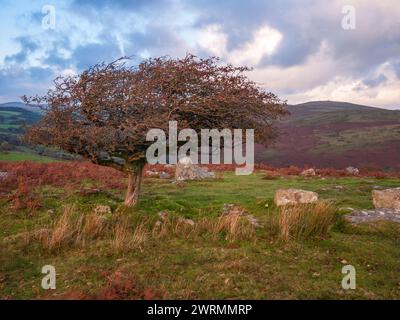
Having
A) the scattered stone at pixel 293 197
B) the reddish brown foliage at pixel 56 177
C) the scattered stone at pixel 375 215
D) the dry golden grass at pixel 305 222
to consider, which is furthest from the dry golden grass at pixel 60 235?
the reddish brown foliage at pixel 56 177

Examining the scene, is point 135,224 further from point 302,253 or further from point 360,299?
point 360,299

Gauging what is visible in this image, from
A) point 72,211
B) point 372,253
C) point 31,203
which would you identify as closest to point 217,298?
point 372,253

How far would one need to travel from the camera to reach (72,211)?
10.7 m

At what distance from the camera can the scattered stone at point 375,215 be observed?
1072cm

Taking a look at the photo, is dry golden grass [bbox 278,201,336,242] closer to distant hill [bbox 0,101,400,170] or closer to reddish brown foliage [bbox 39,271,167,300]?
reddish brown foliage [bbox 39,271,167,300]

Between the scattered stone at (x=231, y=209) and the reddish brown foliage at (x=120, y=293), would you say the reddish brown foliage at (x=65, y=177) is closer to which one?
the scattered stone at (x=231, y=209)

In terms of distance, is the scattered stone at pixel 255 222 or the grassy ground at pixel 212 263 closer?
the grassy ground at pixel 212 263

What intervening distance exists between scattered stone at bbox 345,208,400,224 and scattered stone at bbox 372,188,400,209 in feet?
2.18

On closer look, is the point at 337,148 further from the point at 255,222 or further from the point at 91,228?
the point at 91,228

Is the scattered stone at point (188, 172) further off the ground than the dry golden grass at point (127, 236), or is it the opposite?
the scattered stone at point (188, 172)

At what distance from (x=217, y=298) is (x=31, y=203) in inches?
310

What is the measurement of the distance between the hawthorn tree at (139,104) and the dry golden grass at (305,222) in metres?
3.00

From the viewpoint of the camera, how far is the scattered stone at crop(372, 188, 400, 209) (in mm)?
12230

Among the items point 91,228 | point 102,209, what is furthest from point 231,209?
point 91,228
